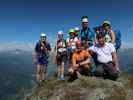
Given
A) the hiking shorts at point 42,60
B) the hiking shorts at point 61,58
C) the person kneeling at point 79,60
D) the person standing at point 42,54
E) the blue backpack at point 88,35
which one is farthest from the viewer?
the hiking shorts at point 42,60

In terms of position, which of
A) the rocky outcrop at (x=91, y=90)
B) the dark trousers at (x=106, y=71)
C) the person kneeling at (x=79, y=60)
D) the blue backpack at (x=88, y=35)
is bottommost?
the rocky outcrop at (x=91, y=90)

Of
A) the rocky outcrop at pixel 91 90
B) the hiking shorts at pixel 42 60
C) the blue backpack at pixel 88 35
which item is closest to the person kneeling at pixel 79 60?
the rocky outcrop at pixel 91 90

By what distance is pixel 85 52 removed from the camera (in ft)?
58.5

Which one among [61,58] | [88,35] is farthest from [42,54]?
[88,35]

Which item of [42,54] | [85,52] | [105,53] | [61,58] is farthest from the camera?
[42,54]

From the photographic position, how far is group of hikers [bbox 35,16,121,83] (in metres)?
17.2

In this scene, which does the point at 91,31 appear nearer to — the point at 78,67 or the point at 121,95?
the point at 78,67

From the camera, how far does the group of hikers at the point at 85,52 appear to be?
17.2 meters

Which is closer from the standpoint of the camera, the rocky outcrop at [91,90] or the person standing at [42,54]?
the rocky outcrop at [91,90]

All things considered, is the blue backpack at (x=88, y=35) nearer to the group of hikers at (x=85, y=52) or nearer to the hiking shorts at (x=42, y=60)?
the group of hikers at (x=85, y=52)

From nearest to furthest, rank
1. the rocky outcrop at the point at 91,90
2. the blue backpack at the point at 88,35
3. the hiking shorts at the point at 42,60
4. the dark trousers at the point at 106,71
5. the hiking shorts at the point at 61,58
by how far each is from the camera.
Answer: the rocky outcrop at the point at 91,90
the dark trousers at the point at 106,71
the blue backpack at the point at 88,35
the hiking shorts at the point at 61,58
the hiking shorts at the point at 42,60

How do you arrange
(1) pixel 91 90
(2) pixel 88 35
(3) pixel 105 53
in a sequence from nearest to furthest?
(1) pixel 91 90, (3) pixel 105 53, (2) pixel 88 35

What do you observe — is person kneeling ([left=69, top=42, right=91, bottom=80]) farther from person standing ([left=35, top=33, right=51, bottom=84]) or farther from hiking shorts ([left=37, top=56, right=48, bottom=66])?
hiking shorts ([left=37, top=56, right=48, bottom=66])

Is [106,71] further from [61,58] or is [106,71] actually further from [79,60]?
[61,58]
